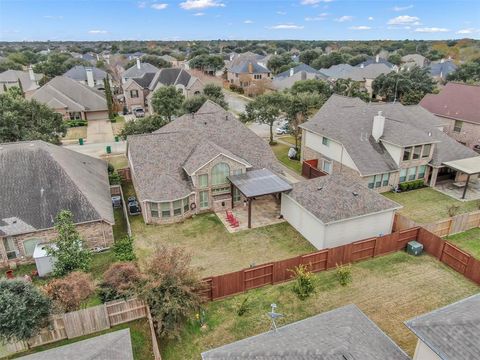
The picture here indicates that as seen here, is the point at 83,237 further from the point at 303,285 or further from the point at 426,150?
the point at 426,150

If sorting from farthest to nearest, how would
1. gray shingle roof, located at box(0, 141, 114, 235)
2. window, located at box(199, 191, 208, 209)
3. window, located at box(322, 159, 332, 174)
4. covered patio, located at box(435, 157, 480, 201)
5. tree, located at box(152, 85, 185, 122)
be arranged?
tree, located at box(152, 85, 185, 122), window, located at box(322, 159, 332, 174), covered patio, located at box(435, 157, 480, 201), window, located at box(199, 191, 208, 209), gray shingle roof, located at box(0, 141, 114, 235)

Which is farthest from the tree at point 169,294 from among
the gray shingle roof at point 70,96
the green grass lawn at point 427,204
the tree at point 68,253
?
the gray shingle roof at point 70,96

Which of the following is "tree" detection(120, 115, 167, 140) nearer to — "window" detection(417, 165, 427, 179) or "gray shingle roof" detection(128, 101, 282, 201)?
"gray shingle roof" detection(128, 101, 282, 201)

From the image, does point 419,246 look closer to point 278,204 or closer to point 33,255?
point 278,204

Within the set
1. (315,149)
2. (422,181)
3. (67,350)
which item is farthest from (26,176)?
(422,181)

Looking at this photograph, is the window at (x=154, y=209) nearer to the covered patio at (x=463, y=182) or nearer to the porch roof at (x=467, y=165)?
the covered patio at (x=463, y=182)

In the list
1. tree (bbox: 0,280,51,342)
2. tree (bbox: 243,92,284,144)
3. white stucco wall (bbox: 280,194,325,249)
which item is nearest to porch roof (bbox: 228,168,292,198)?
white stucco wall (bbox: 280,194,325,249)

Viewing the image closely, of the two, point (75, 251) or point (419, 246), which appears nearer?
point (75, 251)
